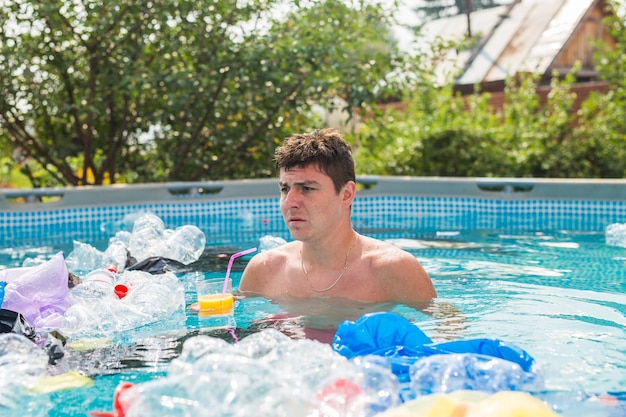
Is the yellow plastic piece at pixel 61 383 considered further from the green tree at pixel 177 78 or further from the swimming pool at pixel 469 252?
the green tree at pixel 177 78

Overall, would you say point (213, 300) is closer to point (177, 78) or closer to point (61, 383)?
point (61, 383)

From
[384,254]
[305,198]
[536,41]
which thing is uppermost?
[536,41]

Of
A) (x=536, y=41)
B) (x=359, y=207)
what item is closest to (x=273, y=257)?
(x=359, y=207)

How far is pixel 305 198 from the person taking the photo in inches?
146

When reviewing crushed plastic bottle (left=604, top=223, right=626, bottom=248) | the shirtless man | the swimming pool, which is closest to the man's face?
the shirtless man

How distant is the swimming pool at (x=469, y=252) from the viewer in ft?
10.9

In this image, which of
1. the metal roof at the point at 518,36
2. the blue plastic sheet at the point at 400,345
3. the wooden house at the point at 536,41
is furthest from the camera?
the metal roof at the point at 518,36

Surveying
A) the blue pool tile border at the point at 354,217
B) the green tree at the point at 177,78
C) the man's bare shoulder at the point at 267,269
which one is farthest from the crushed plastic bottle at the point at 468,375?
the green tree at the point at 177,78

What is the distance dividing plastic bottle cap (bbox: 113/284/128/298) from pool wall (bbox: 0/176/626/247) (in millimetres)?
3319

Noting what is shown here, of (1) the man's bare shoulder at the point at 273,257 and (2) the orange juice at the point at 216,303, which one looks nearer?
(2) the orange juice at the point at 216,303

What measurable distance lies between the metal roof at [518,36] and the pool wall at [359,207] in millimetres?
14034

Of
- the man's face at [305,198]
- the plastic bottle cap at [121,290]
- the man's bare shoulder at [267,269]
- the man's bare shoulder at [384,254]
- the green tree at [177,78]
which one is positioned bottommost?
the plastic bottle cap at [121,290]

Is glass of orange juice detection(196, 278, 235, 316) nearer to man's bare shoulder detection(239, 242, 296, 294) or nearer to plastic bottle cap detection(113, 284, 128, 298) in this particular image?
man's bare shoulder detection(239, 242, 296, 294)

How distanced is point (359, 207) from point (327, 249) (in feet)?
16.5
